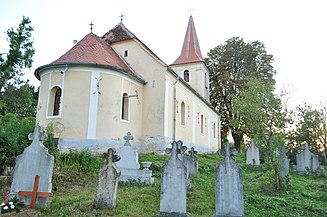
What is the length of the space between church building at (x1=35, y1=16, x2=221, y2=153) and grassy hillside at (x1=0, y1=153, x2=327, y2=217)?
15.6ft

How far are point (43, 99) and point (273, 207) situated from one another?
13655 millimetres

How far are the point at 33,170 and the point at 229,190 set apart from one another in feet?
14.6

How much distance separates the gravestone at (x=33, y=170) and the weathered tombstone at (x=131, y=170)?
11.2 ft

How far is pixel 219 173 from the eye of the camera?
5.82 m

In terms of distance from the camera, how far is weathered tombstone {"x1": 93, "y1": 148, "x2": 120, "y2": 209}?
6051mm

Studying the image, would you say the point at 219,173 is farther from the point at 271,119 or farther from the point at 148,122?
the point at 148,122

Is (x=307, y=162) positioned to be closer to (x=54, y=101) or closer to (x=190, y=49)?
(x=54, y=101)

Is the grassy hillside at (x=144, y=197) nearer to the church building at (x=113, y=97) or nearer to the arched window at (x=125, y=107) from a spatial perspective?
the church building at (x=113, y=97)

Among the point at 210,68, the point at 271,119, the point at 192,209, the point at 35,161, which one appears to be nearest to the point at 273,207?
the point at 192,209

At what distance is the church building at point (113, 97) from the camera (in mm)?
15172

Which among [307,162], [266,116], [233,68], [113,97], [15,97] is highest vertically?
[233,68]

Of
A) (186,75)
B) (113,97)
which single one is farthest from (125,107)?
(186,75)

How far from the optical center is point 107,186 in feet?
20.2

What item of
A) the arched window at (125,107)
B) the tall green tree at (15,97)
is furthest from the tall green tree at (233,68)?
the tall green tree at (15,97)
